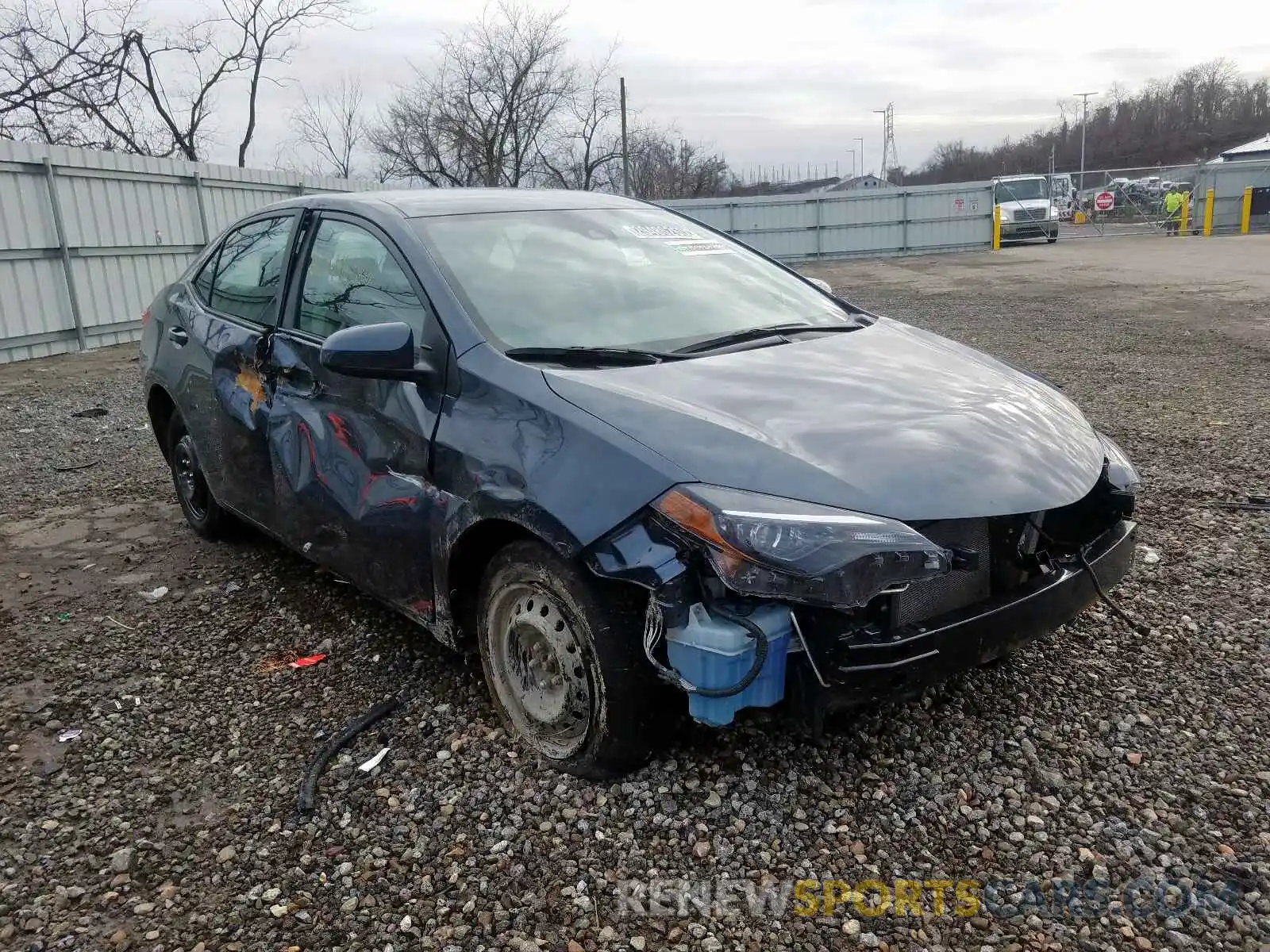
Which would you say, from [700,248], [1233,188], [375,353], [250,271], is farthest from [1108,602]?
[1233,188]

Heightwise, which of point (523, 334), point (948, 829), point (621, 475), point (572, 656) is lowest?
point (948, 829)

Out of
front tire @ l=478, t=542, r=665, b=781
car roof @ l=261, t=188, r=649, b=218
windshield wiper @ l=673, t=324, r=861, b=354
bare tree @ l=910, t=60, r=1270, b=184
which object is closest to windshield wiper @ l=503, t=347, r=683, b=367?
windshield wiper @ l=673, t=324, r=861, b=354

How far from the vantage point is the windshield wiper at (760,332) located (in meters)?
3.09

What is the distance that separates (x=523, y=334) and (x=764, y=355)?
2.51 ft

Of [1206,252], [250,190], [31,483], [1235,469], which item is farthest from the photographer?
[1206,252]

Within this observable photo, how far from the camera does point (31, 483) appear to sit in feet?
20.4

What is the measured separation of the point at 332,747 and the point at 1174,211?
1360 inches

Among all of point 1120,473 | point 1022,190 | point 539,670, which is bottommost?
point 539,670

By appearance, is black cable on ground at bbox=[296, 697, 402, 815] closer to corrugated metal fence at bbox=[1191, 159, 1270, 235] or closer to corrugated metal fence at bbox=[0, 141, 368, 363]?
corrugated metal fence at bbox=[0, 141, 368, 363]

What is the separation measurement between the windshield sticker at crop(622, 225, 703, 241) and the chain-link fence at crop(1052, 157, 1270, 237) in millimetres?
30456

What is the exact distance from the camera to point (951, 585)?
7.80 ft

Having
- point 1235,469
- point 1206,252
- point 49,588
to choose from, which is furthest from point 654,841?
point 1206,252

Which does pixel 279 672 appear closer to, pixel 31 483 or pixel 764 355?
pixel 764 355

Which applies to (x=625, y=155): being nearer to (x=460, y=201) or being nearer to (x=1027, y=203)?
(x=1027, y=203)
